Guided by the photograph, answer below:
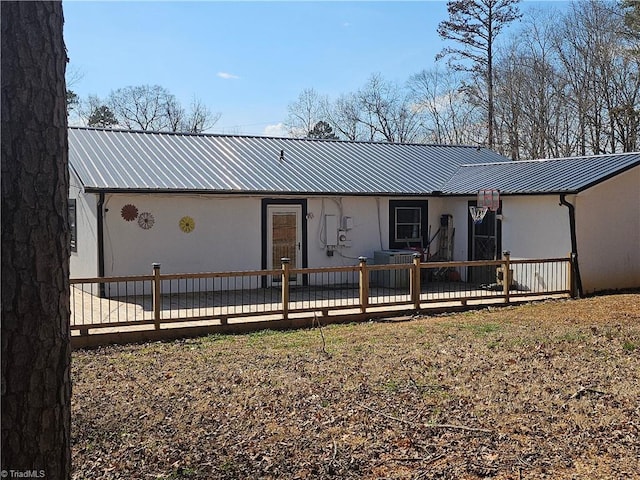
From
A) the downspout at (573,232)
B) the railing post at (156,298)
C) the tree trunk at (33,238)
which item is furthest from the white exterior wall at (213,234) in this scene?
the tree trunk at (33,238)

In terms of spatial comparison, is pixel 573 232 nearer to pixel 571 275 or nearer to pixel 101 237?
pixel 571 275

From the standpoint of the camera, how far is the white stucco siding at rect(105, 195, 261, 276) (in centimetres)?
1358

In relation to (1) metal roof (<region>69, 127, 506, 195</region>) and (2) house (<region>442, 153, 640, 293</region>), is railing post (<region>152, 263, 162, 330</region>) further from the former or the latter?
(2) house (<region>442, 153, 640, 293</region>)

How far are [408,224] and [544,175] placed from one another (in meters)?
3.60

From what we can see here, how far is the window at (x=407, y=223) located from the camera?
54.0 ft

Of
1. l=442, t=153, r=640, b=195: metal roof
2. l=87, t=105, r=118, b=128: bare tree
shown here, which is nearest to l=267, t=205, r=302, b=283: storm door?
l=442, t=153, r=640, b=195: metal roof

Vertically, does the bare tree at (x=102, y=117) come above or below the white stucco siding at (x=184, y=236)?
above

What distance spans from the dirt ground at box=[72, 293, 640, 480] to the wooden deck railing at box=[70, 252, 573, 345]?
670 mm

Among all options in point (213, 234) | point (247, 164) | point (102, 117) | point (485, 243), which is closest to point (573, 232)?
point (485, 243)

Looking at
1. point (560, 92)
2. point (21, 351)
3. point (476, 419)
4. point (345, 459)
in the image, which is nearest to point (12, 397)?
point (21, 351)

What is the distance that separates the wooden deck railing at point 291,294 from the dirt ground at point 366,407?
0.67 metres

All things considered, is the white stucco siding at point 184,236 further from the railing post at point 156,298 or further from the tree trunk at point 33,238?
the tree trunk at point 33,238

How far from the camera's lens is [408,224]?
16703 mm

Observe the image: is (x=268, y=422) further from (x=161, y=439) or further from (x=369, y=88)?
(x=369, y=88)
